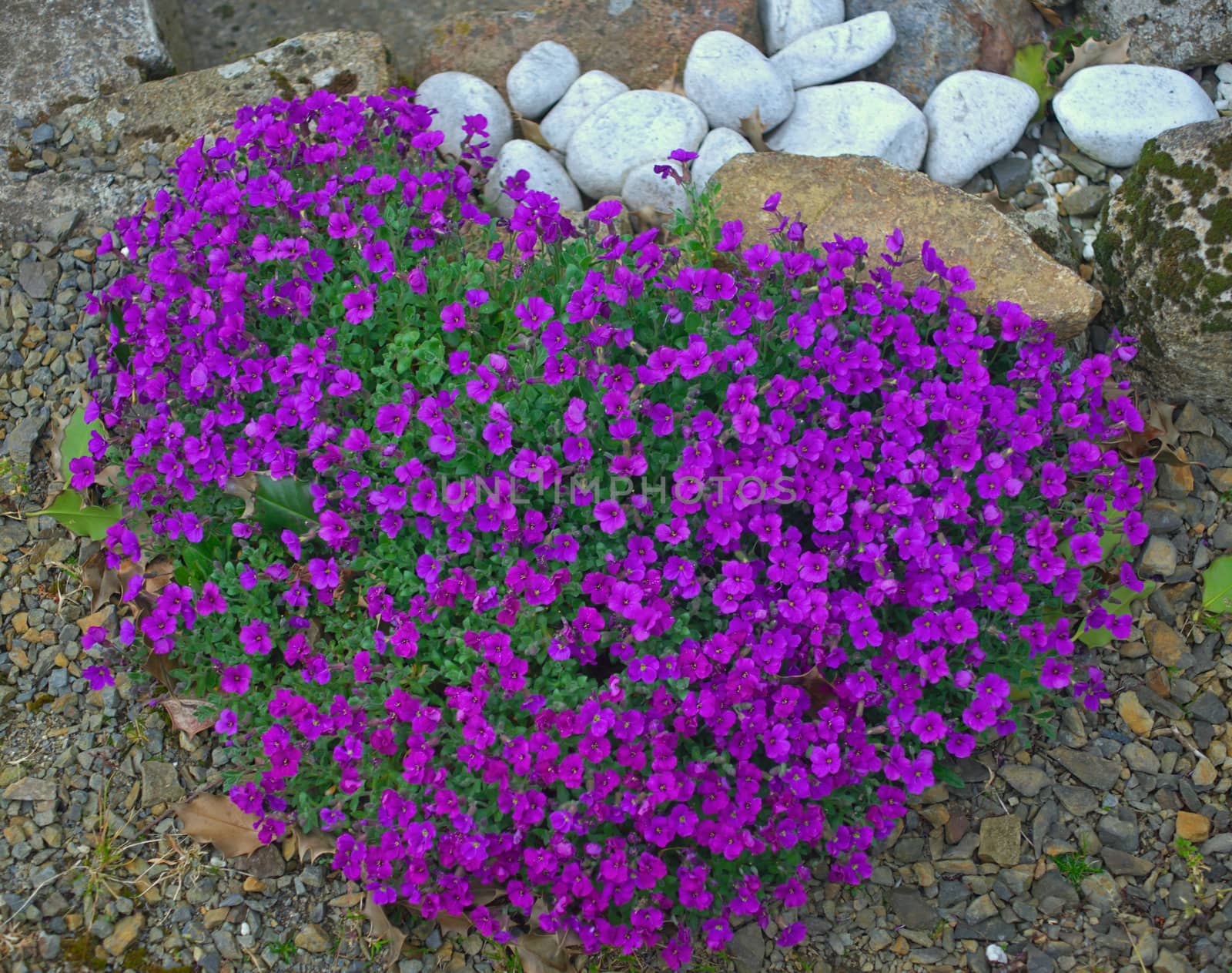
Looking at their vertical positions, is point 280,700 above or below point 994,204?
below

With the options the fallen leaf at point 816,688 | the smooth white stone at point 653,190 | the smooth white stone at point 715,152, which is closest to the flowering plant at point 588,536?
the fallen leaf at point 816,688

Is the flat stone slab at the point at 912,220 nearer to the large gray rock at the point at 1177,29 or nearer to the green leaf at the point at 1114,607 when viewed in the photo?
the green leaf at the point at 1114,607

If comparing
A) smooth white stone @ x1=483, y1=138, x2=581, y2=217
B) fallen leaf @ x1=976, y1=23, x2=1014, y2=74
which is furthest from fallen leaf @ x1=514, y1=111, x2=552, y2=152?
fallen leaf @ x1=976, y1=23, x2=1014, y2=74

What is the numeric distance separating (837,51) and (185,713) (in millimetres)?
3758

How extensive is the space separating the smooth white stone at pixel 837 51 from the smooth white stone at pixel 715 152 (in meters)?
0.47

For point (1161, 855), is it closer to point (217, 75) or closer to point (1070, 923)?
point (1070, 923)

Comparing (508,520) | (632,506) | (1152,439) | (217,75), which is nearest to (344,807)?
(508,520)

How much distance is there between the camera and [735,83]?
15.0 feet

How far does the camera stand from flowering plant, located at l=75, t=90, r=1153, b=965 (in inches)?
113

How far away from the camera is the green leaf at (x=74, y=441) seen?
3.82m

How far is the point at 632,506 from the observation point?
3082mm

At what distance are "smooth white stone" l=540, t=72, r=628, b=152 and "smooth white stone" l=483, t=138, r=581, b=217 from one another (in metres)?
0.22

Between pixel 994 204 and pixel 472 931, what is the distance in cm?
349

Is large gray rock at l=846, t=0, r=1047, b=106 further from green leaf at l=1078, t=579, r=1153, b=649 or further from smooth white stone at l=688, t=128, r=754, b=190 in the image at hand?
green leaf at l=1078, t=579, r=1153, b=649
